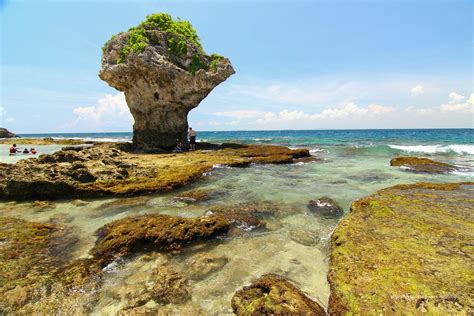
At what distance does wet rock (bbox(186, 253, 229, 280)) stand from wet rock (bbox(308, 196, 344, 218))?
13.4 ft

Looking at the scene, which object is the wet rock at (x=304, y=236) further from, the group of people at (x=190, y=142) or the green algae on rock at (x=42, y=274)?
the group of people at (x=190, y=142)

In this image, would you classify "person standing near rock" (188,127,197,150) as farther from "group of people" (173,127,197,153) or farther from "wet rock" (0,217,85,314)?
"wet rock" (0,217,85,314)

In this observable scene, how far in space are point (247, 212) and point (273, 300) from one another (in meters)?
4.37

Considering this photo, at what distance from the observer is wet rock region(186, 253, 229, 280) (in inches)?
204

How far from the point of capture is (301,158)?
22188mm

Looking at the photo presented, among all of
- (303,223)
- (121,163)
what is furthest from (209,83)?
(303,223)

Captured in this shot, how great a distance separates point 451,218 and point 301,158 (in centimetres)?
1567

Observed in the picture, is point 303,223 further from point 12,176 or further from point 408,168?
point 408,168

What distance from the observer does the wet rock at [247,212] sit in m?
7.55

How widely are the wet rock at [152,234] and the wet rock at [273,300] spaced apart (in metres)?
2.18

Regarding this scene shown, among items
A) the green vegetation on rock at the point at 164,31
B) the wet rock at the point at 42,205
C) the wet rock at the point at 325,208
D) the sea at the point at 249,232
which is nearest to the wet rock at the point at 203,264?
the sea at the point at 249,232

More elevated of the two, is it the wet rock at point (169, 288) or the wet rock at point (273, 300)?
the wet rock at point (273, 300)

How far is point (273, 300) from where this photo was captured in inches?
163

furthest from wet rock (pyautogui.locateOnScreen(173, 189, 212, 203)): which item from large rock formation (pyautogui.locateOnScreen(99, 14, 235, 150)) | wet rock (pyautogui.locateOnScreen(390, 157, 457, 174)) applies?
large rock formation (pyautogui.locateOnScreen(99, 14, 235, 150))
